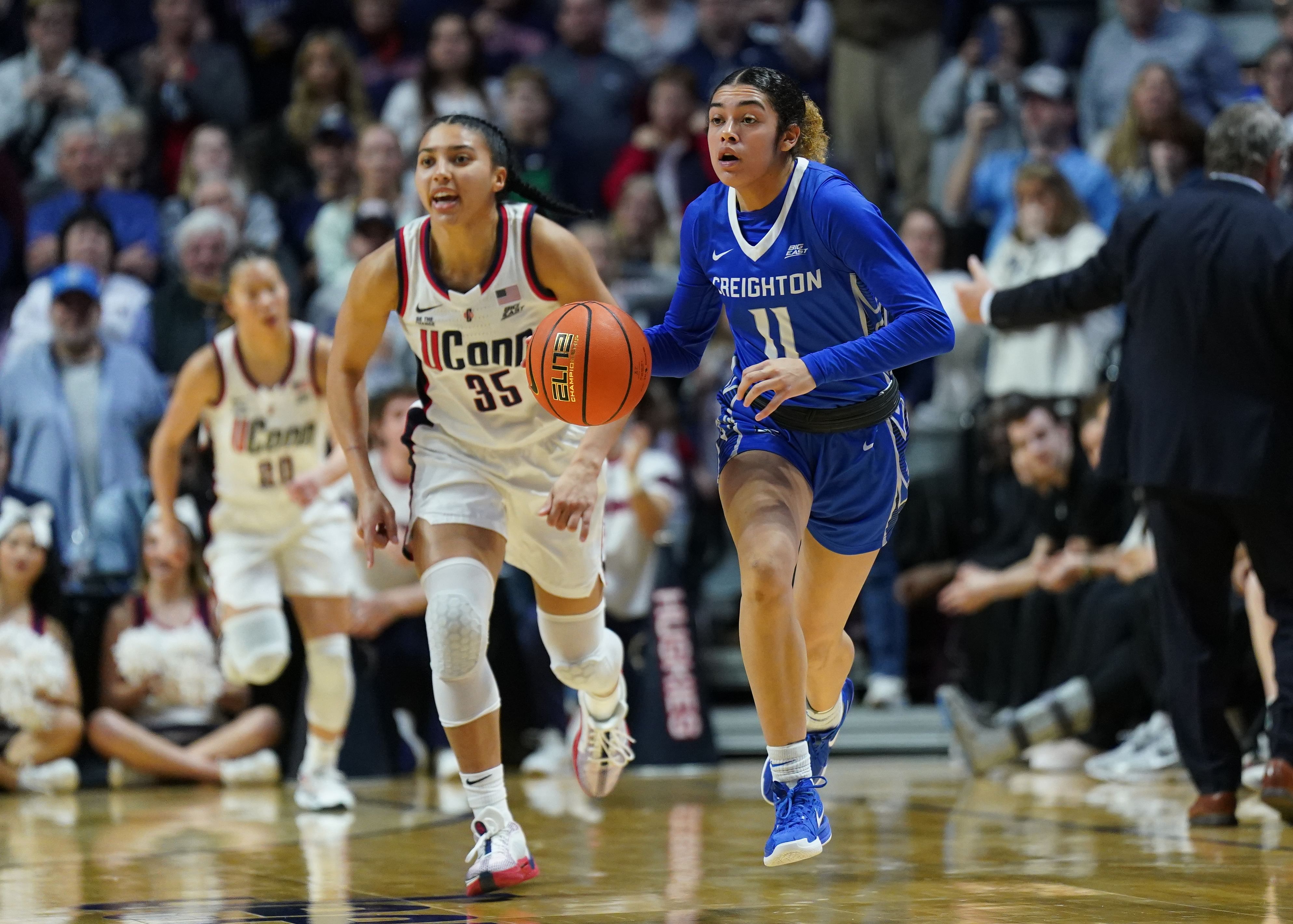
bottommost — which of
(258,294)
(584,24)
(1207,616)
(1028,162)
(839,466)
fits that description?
(1207,616)

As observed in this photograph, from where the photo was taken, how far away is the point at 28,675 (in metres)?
7.64

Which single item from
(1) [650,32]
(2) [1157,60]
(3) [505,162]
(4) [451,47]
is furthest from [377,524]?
(1) [650,32]

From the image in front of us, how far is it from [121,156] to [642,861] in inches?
290

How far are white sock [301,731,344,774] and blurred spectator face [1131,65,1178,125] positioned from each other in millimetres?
5900

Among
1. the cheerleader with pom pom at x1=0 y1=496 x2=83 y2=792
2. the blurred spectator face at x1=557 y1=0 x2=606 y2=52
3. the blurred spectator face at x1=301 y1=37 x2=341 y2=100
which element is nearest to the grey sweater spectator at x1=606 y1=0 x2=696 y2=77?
the blurred spectator face at x1=557 y1=0 x2=606 y2=52

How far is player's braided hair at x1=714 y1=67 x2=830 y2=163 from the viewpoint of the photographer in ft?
14.9

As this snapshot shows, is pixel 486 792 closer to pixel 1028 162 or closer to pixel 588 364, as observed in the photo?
pixel 588 364

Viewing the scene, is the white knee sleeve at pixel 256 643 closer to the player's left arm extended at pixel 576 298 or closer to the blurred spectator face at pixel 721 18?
the player's left arm extended at pixel 576 298

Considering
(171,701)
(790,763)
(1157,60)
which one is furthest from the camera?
(1157,60)

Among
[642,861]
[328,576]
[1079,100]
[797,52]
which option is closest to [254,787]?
[328,576]

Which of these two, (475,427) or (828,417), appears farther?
(475,427)

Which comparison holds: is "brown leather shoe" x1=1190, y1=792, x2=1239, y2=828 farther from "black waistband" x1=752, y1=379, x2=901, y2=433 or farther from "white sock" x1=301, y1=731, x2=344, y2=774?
"white sock" x1=301, y1=731, x2=344, y2=774

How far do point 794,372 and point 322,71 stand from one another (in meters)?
7.77

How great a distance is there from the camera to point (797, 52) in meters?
11.5
